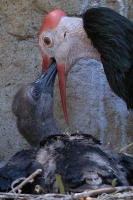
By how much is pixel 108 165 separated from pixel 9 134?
1248 millimetres

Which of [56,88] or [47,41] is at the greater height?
[47,41]

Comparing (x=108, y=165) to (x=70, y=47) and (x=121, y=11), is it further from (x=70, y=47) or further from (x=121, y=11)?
(x=121, y=11)

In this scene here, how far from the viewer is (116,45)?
3467 mm

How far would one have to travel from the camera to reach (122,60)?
11.3ft

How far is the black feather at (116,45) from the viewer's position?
3457 mm

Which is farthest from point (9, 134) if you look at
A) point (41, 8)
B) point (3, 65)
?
point (41, 8)

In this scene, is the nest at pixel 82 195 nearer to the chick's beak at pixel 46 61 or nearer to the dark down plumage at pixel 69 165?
the dark down plumage at pixel 69 165

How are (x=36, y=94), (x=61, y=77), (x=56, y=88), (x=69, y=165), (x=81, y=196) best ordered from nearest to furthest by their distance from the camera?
(x=81, y=196)
(x=69, y=165)
(x=36, y=94)
(x=61, y=77)
(x=56, y=88)

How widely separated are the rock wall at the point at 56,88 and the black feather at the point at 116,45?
1.45 ft

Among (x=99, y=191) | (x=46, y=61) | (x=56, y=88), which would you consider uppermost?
(x=99, y=191)

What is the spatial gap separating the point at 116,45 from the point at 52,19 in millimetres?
383

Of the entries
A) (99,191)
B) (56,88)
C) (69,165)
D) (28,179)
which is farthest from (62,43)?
(99,191)

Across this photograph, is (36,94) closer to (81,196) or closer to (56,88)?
(56,88)

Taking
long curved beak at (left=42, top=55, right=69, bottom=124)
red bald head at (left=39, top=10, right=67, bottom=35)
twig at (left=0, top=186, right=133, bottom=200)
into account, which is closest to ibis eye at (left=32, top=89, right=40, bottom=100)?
long curved beak at (left=42, top=55, right=69, bottom=124)
